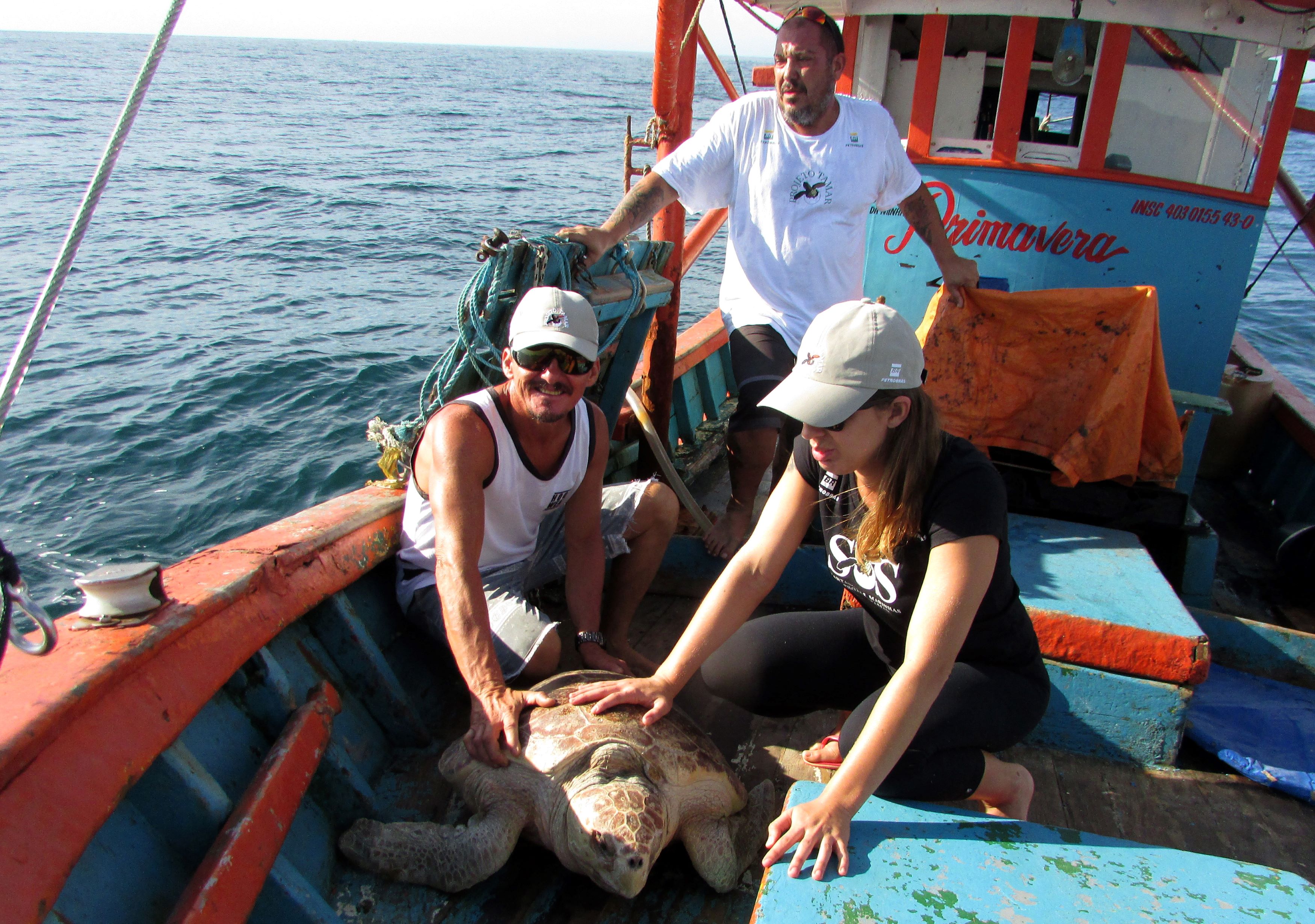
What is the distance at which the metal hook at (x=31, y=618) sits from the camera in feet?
4.25

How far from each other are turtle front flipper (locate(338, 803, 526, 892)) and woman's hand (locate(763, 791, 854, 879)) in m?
0.79

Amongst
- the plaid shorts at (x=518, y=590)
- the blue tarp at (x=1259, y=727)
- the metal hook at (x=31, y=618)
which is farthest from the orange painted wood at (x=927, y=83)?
the metal hook at (x=31, y=618)

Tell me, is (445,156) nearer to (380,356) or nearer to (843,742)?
(380,356)

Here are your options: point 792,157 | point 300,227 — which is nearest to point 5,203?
point 300,227

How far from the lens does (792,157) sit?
3445 mm

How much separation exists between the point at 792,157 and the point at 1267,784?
9.15 ft

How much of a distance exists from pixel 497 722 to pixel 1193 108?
453 cm

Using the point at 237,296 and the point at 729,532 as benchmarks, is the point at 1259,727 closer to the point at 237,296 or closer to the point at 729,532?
the point at 729,532

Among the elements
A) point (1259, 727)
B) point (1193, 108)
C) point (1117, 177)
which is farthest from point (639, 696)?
point (1193, 108)

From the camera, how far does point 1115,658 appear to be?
276cm

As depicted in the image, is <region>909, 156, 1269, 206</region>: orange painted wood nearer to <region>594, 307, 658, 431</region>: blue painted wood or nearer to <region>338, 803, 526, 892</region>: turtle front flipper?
<region>594, 307, 658, 431</region>: blue painted wood

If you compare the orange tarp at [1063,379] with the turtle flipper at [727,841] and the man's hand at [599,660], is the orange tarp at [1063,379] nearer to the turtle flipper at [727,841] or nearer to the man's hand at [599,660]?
the man's hand at [599,660]

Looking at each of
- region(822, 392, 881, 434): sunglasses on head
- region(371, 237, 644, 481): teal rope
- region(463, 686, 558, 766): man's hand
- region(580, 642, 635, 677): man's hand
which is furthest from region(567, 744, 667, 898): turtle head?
region(371, 237, 644, 481): teal rope

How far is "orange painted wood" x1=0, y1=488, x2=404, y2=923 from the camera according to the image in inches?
57.4
